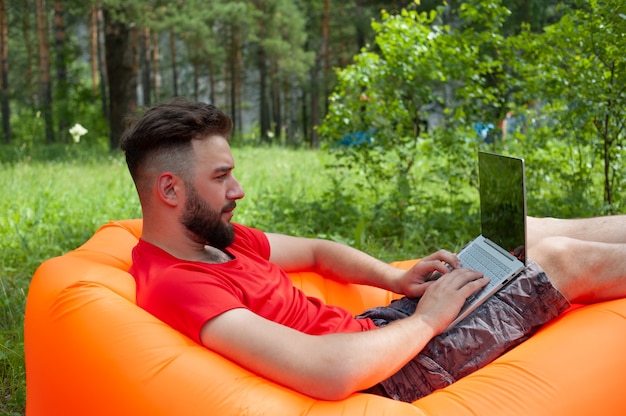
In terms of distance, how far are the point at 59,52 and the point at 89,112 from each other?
2.00m

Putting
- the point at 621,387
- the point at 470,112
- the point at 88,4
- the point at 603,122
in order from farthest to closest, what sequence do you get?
the point at 88,4 < the point at 470,112 < the point at 603,122 < the point at 621,387

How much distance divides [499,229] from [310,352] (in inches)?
40.9

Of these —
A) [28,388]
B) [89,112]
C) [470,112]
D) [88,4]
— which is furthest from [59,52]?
[28,388]

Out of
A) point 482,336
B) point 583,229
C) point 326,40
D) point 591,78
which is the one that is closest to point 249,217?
point 591,78

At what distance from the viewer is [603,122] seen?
17.5 feet

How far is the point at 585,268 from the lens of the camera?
92.8 inches

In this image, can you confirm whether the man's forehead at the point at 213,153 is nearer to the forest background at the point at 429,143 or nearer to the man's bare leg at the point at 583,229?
the man's bare leg at the point at 583,229

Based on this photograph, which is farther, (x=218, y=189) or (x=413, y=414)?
(x=218, y=189)

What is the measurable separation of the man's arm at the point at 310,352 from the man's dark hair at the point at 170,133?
611mm

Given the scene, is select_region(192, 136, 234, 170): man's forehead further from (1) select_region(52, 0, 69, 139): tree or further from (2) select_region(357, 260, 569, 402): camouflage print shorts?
(1) select_region(52, 0, 69, 139): tree

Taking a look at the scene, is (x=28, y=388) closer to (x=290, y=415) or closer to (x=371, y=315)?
(x=290, y=415)

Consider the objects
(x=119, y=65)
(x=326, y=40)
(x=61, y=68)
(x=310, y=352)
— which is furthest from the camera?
(x=61, y=68)

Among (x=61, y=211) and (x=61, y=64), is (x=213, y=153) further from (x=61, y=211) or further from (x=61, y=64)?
(x=61, y=64)

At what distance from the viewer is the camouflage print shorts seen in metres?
2.23
